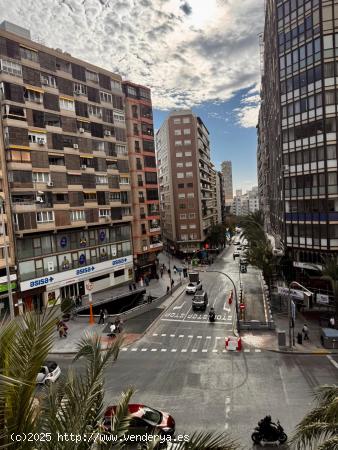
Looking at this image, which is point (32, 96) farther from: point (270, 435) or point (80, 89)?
point (270, 435)

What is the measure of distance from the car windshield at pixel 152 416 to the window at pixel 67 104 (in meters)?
35.8

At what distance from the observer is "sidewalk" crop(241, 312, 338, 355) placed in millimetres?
24609

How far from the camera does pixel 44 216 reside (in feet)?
124

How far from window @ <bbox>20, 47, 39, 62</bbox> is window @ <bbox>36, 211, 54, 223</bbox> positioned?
16730 millimetres

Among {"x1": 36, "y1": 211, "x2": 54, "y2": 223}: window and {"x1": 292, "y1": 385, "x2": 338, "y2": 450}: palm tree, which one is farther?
{"x1": 36, "y1": 211, "x2": 54, "y2": 223}: window

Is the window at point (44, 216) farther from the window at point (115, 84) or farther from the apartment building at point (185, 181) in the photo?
the apartment building at point (185, 181)

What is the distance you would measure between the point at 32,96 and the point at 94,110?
947 centimetres

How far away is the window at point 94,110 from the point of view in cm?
4419

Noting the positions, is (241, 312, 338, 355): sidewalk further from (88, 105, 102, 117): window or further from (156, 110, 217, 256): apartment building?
(156, 110, 217, 256): apartment building

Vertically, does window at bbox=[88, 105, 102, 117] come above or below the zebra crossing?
above

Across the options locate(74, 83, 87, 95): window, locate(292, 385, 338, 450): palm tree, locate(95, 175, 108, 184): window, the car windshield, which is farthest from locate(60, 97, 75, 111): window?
locate(292, 385, 338, 450): palm tree

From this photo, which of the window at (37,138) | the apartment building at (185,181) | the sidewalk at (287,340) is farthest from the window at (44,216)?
the apartment building at (185,181)

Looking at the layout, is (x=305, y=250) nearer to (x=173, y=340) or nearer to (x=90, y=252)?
(x=173, y=340)

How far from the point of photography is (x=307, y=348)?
25.1 metres
